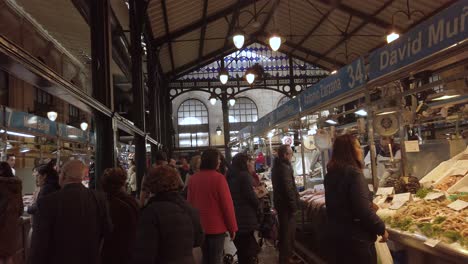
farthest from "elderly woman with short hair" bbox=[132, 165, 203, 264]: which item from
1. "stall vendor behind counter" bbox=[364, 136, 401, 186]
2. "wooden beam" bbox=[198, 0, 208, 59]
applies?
"wooden beam" bbox=[198, 0, 208, 59]

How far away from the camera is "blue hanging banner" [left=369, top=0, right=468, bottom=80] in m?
3.14

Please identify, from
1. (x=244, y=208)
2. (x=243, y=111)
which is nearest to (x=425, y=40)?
(x=244, y=208)

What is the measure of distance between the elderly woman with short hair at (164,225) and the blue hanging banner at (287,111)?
4.84 m

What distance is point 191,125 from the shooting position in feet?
79.8

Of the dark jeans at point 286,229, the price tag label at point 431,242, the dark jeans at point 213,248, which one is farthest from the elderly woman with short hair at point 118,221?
the dark jeans at point 286,229

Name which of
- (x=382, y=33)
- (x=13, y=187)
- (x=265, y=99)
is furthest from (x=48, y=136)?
(x=265, y=99)

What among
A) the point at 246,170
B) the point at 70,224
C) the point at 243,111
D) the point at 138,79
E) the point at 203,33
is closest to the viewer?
the point at 70,224

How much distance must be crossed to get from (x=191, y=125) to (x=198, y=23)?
10588 mm

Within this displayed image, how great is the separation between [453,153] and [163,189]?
4.18 metres

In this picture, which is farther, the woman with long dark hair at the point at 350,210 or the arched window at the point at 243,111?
the arched window at the point at 243,111

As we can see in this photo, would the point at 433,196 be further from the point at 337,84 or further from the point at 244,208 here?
the point at 244,208

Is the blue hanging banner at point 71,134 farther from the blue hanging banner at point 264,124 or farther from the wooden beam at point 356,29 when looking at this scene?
the wooden beam at point 356,29

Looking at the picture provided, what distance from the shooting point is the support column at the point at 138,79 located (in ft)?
31.0

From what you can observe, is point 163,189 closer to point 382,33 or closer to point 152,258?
point 152,258
